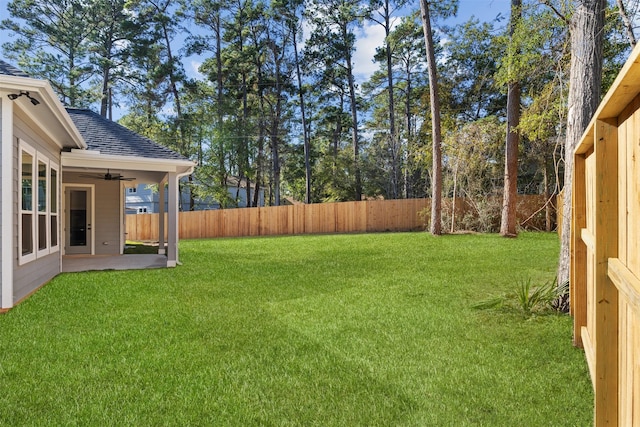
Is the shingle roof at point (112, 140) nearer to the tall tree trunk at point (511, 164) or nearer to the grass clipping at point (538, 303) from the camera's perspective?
the grass clipping at point (538, 303)

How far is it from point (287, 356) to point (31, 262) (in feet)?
14.4

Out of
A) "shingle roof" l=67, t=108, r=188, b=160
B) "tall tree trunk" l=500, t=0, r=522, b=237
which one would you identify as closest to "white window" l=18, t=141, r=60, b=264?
"shingle roof" l=67, t=108, r=188, b=160

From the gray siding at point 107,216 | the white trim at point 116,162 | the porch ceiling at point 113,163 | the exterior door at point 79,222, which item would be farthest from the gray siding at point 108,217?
the white trim at point 116,162

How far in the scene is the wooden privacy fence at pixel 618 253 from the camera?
4.50 feet

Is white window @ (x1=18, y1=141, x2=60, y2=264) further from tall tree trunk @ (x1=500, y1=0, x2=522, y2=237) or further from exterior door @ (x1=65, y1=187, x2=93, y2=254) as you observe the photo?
tall tree trunk @ (x1=500, y1=0, x2=522, y2=237)

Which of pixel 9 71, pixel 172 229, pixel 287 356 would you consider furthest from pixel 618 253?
pixel 172 229

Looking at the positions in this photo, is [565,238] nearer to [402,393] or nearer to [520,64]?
[402,393]

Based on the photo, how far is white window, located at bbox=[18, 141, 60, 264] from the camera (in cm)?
526

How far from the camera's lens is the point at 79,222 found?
33.8 feet


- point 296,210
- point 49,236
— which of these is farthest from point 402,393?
point 296,210

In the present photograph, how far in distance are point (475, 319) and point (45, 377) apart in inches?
148

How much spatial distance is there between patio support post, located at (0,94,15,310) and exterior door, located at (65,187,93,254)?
6.03m

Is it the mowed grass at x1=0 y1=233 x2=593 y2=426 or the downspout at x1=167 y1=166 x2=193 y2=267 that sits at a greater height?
the downspout at x1=167 y1=166 x2=193 y2=267

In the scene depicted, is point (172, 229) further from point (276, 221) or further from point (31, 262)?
point (276, 221)
